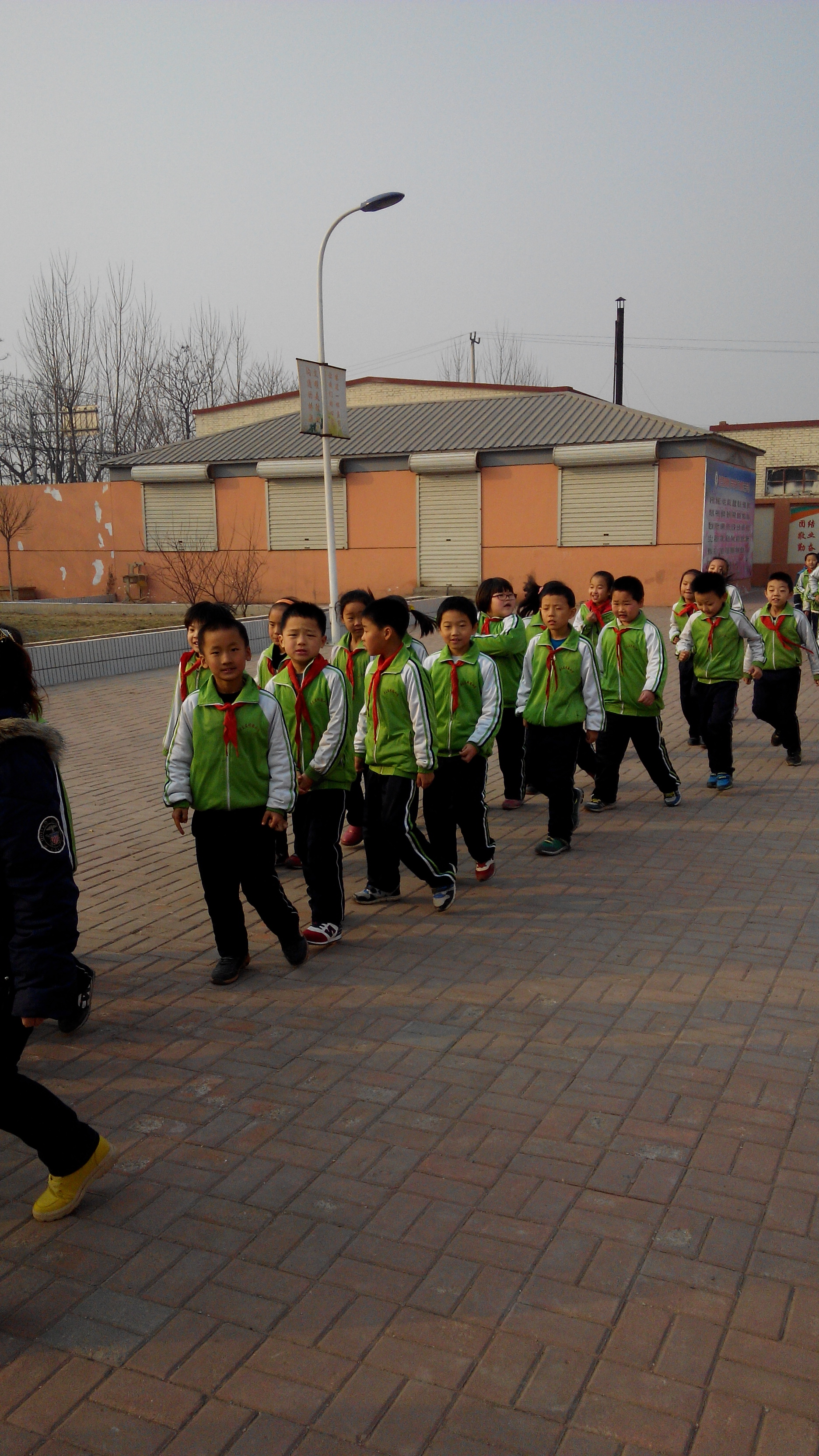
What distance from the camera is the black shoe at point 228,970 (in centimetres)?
489

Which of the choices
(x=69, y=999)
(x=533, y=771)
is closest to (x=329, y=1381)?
(x=69, y=999)

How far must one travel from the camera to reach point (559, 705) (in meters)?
6.87

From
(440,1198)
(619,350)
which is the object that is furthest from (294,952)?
(619,350)

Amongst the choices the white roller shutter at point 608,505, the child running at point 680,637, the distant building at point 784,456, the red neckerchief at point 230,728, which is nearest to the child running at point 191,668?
the red neckerchief at point 230,728

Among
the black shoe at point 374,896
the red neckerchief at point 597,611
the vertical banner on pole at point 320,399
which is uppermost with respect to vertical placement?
the vertical banner on pole at point 320,399

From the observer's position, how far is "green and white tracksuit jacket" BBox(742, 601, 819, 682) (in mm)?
9219

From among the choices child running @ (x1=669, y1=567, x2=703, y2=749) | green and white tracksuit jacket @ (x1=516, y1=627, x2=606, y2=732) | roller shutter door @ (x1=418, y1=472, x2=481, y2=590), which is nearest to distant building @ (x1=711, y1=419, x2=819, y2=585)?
roller shutter door @ (x1=418, y1=472, x2=481, y2=590)

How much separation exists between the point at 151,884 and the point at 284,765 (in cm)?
193

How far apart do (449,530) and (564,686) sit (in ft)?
71.6

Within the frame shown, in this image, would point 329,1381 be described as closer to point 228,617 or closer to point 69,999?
point 69,999

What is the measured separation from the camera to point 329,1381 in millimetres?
2557

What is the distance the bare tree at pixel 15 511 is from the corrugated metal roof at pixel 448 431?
2.74 m

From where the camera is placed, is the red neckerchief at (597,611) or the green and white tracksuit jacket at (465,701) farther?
the red neckerchief at (597,611)

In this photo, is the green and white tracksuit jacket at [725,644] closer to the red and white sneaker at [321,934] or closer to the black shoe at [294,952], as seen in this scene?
the red and white sneaker at [321,934]
